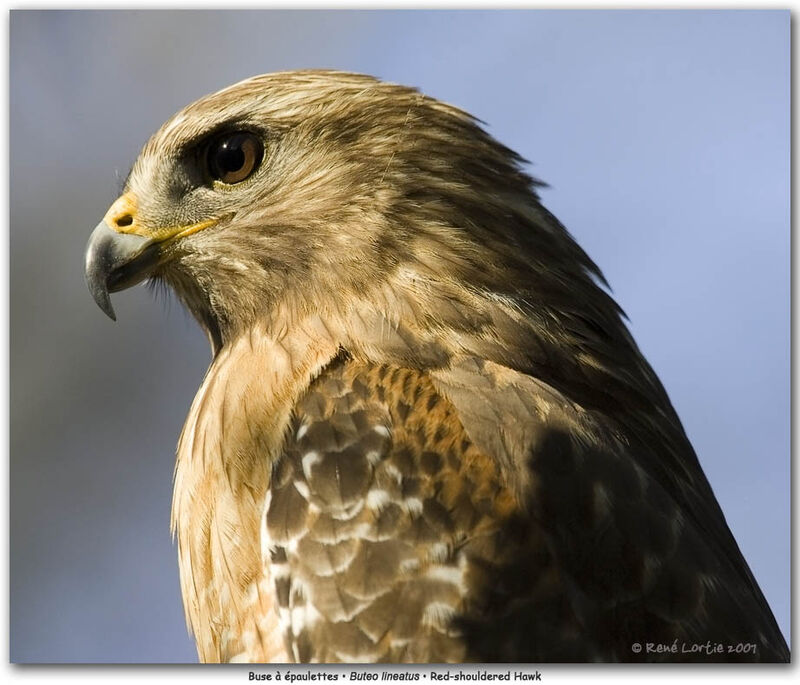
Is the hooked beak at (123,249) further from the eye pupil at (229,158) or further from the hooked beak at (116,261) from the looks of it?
the eye pupil at (229,158)

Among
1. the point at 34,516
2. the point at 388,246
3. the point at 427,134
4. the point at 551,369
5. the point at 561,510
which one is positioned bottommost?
the point at 34,516

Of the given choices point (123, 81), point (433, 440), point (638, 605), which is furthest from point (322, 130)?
point (638, 605)

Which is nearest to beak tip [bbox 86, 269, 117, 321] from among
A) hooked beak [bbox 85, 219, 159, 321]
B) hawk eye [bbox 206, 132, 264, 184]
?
hooked beak [bbox 85, 219, 159, 321]

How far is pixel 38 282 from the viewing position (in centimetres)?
337

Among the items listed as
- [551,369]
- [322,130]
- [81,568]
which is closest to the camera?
[551,369]

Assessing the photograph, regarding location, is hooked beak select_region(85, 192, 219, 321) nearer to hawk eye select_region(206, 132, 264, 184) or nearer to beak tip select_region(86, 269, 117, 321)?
beak tip select_region(86, 269, 117, 321)

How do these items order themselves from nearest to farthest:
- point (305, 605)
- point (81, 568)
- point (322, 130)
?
point (305, 605) < point (322, 130) < point (81, 568)

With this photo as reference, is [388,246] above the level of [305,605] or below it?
above

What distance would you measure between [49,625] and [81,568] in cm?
20

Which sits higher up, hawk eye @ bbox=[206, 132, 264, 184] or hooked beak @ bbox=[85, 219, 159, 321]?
hawk eye @ bbox=[206, 132, 264, 184]

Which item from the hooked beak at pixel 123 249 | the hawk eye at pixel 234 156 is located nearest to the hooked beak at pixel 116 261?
the hooked beak at pixel 123 249

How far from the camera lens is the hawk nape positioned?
7.96ft

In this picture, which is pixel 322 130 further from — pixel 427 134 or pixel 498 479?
pixel 498 479

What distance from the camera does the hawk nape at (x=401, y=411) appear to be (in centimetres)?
243
